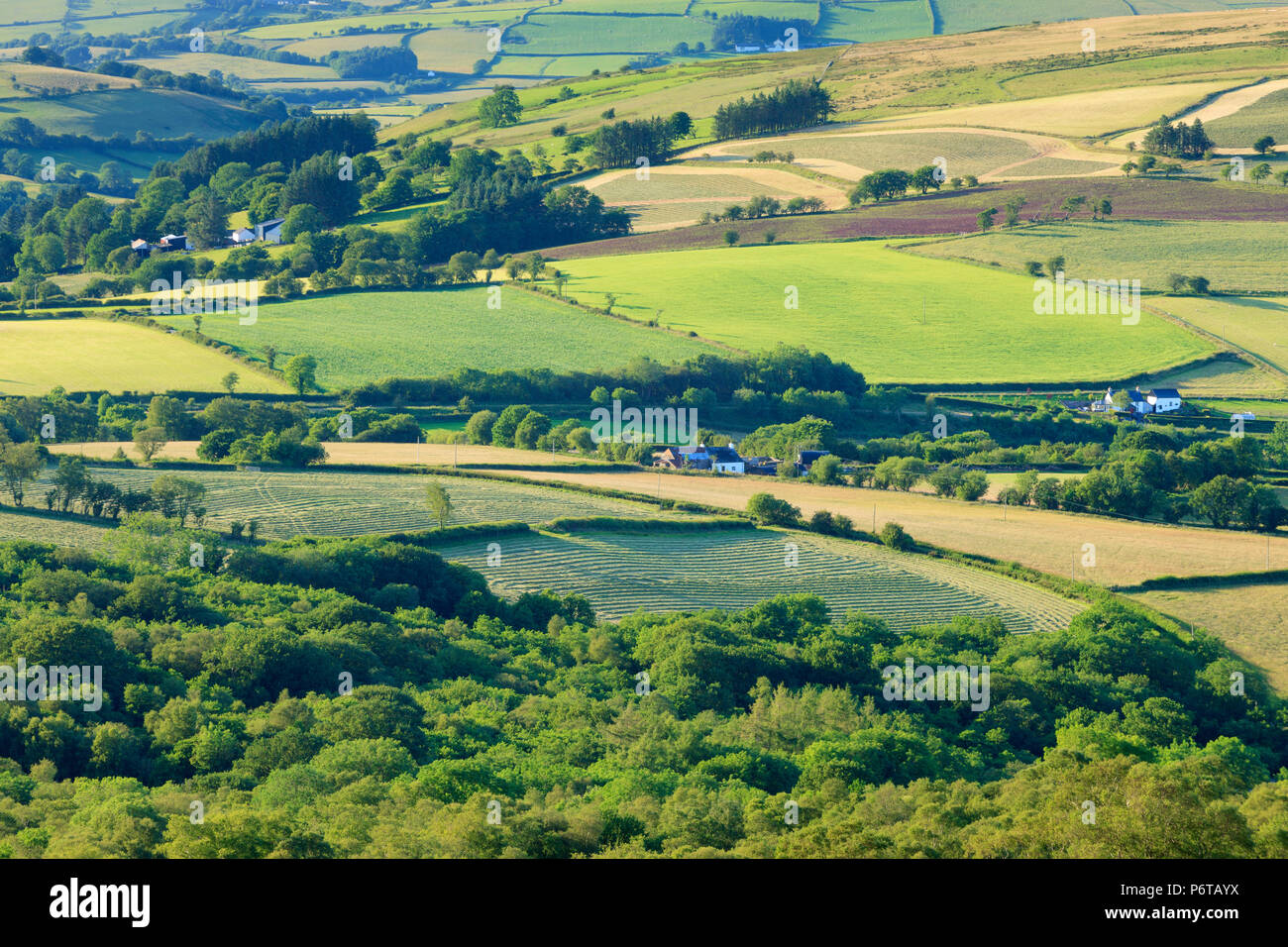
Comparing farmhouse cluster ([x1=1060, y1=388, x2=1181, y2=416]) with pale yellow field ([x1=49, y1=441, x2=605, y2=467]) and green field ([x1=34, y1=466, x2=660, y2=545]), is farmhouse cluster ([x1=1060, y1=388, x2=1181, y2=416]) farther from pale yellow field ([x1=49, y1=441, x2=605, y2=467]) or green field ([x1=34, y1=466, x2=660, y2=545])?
green field ([x1=34, y1=466, x2=660, y2=545])

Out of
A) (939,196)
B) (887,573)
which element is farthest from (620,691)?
(939,196)

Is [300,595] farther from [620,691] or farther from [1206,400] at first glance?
[1206,400]

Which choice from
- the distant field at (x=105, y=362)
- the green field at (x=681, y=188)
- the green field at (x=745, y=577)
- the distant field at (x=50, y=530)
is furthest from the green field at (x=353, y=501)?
the green field at (x=681, y=188)

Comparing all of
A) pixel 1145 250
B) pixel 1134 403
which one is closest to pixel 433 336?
pixel 1134 403

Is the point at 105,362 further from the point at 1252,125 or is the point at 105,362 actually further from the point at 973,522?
the point at 1252,125

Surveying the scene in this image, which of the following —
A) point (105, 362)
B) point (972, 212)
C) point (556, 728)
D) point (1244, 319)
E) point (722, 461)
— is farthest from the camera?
point (972, 212)

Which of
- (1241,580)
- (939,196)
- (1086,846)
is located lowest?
(1241,580)

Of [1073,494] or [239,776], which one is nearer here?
[239,776]

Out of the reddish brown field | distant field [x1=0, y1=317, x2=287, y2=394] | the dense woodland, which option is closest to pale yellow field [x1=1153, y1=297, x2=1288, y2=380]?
the reddish brown field
